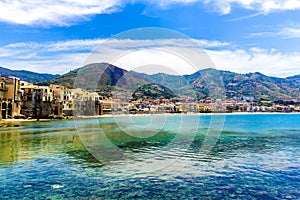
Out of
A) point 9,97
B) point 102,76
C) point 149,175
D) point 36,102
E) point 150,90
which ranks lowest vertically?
point 149,175

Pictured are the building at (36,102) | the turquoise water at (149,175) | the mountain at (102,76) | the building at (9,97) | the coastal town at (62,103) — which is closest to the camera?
the turquoise water at (149,175)

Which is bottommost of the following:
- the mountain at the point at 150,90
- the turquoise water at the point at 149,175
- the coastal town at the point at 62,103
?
the turquoise water at the point at 149,175

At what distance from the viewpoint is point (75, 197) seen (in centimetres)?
975

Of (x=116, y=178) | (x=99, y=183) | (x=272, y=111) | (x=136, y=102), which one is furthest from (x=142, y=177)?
(x=272, y=111)

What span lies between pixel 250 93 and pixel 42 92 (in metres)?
164

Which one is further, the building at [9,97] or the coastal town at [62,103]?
the coastal town at [62,103]

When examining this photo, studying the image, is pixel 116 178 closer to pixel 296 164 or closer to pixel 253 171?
pixel 253 171

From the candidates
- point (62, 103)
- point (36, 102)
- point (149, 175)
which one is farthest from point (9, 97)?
point (149, 175)

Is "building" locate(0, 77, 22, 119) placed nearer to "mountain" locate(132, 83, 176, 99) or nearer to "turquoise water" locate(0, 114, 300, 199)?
"mountain" locate(132, 83, 176, 99)

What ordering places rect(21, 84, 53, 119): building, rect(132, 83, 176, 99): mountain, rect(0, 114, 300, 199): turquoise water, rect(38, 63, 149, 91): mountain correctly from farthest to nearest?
rect(21, 84, 53, 119): building, rect(132, 83, 176, 99): mountain, rect(38, 63, 149, 91): mountain, rect(0, 114, 300, 199): turquoise water

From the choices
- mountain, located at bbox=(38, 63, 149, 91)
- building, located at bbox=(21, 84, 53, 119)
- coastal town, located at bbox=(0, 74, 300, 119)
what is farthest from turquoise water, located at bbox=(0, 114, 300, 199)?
building, located at bbox=(21, 84, 53, 119)

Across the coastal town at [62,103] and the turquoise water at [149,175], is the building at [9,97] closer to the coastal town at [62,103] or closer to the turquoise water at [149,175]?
the coastal town at [62,103]

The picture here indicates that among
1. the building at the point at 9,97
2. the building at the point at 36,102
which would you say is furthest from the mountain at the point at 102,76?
the building at the point at 36,102

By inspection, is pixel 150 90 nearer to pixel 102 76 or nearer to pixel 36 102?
pixel 36 102
